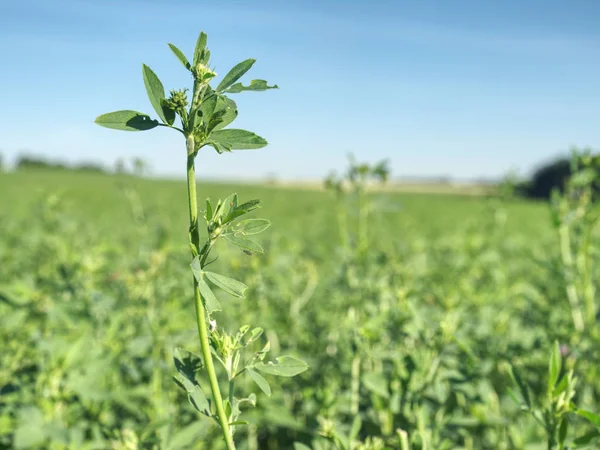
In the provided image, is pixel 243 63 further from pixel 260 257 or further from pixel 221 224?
pixel 260 257

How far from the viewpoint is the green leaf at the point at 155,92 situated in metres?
0.91

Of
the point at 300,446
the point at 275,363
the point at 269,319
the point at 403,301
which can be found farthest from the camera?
the point at 269,319

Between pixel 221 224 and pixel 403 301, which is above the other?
pixel 221 224

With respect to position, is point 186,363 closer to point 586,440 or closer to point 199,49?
point 199,49

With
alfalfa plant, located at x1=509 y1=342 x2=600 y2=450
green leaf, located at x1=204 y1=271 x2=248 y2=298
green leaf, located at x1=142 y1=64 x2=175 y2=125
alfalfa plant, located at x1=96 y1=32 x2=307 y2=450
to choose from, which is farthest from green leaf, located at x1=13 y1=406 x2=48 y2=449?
alfalfa plant, located at x1=509 y1=342 x2=600 y2=450

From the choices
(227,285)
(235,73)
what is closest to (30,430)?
(227,285)

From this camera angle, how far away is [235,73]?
3.02ft

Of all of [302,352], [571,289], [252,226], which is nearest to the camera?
[252,226]

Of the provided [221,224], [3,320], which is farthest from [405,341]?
[3,320]

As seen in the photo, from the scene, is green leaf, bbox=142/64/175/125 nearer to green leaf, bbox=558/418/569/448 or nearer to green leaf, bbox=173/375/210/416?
green leaf, bbox=173/375/210/416

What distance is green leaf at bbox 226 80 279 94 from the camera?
3.00 feet

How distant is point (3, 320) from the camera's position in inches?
89.0

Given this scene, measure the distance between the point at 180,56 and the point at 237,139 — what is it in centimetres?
17

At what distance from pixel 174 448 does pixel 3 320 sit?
119 centimetres
